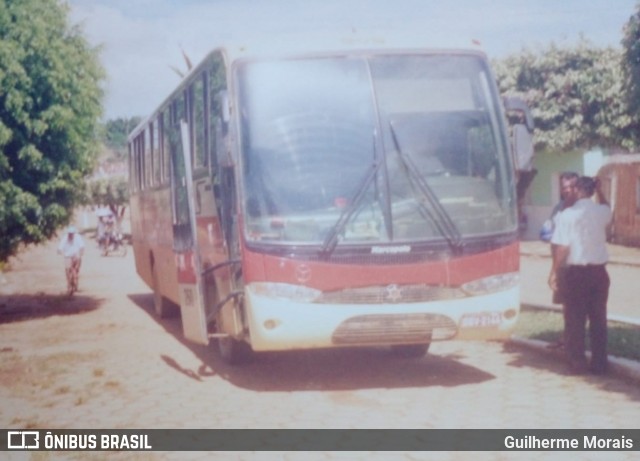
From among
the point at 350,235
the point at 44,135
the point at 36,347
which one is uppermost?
the point at 44,135

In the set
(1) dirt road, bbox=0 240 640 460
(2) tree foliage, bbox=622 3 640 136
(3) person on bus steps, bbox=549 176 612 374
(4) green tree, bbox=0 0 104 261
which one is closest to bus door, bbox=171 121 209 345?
(1) dirt road, bbox=0 240 640 460

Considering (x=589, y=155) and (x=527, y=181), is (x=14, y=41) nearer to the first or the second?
(x=527, y=181)

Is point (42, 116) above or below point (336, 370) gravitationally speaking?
above

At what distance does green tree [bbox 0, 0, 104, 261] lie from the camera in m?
10.0

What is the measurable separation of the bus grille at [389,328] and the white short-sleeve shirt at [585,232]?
119cm

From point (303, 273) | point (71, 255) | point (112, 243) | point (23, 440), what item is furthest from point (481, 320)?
point (112, 243)

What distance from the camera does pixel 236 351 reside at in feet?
28.0

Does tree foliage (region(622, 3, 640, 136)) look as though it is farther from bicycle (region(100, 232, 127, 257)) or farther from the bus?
bicycle (region(100, 232, 127, 257))

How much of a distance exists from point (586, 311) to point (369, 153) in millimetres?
2167

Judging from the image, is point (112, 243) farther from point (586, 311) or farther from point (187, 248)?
point (586, 311)

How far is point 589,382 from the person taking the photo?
729 cm

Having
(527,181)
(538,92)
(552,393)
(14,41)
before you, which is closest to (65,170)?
(14,41)

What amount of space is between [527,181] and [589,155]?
63.0 feet

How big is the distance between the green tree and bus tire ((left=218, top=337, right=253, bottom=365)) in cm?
359
